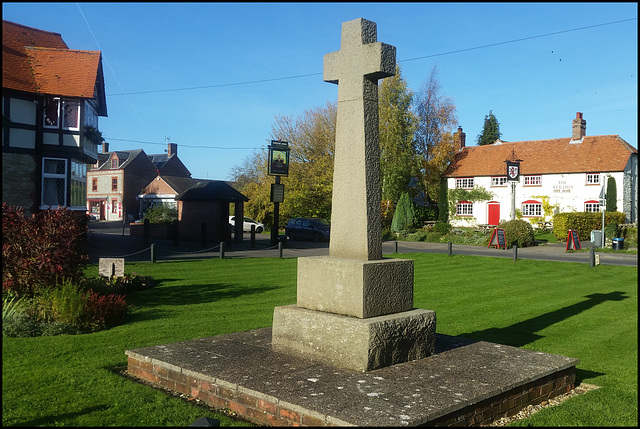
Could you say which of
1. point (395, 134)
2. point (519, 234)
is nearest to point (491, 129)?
point (395, 134)

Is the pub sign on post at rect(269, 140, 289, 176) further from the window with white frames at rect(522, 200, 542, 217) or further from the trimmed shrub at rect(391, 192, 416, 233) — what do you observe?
the window with white frames at rect(522, 200, 542, 217)

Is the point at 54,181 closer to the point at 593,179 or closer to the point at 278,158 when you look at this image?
the point at 278,158

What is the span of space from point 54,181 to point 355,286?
72.9 ft

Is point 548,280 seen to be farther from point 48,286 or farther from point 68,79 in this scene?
point 68,79

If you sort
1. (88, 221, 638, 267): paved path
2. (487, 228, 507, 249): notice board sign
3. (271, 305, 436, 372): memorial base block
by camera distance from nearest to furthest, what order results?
A: 1. (271, 305, 436, 372): memorial base block
2. (88, 221, 638, 267): paved path
3. (487, 228, 507, 249): notice board sign

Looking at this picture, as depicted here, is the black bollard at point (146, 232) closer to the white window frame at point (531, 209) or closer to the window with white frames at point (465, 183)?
the window with white frames at point (465, 183)

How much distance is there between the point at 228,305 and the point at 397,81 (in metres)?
33.8

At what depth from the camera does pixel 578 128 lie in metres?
44.3

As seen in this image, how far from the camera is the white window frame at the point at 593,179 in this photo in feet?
134

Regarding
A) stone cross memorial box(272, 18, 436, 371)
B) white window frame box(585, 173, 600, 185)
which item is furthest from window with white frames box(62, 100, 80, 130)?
white window frame box(585, 173, 600, 185)

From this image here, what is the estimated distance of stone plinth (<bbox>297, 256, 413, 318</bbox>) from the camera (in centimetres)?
551

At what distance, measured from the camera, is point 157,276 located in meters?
15.9

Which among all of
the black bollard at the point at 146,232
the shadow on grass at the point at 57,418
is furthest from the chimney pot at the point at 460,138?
the shadow on grass at the point at 57,418

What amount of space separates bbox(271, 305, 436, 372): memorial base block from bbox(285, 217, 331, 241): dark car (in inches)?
1073
